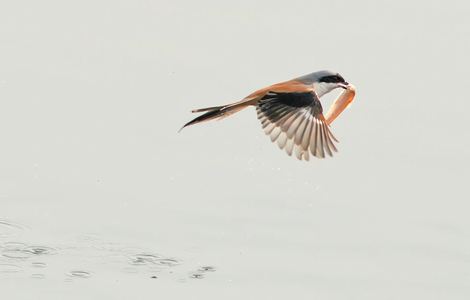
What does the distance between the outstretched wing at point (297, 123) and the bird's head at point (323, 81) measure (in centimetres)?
60

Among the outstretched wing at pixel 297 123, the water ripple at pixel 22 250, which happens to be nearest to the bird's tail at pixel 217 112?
the outstretched wing at pixel 297 123

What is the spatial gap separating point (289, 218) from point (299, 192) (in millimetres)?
964

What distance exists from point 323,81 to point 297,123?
109cm

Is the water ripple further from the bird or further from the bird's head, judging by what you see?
the bird's head

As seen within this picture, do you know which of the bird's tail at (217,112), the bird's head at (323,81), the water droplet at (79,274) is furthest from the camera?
the bird's head at (323,81)

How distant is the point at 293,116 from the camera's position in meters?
12.9

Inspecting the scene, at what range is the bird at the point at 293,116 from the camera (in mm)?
12500

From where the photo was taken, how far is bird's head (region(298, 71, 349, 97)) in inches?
538

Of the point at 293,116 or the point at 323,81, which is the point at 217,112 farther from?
the point at 323,81

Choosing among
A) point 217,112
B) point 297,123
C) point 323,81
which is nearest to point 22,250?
point 217,112

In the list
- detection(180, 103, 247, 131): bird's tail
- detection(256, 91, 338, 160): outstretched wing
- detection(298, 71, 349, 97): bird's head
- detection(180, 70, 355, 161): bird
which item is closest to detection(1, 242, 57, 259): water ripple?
detection(180, 70, 355, 161): bird

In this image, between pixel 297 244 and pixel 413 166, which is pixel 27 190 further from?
pixel 413 166

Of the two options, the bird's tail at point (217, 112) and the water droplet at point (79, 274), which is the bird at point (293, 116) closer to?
the bird's tail at point (217, 112)

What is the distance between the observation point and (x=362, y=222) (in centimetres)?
1388
